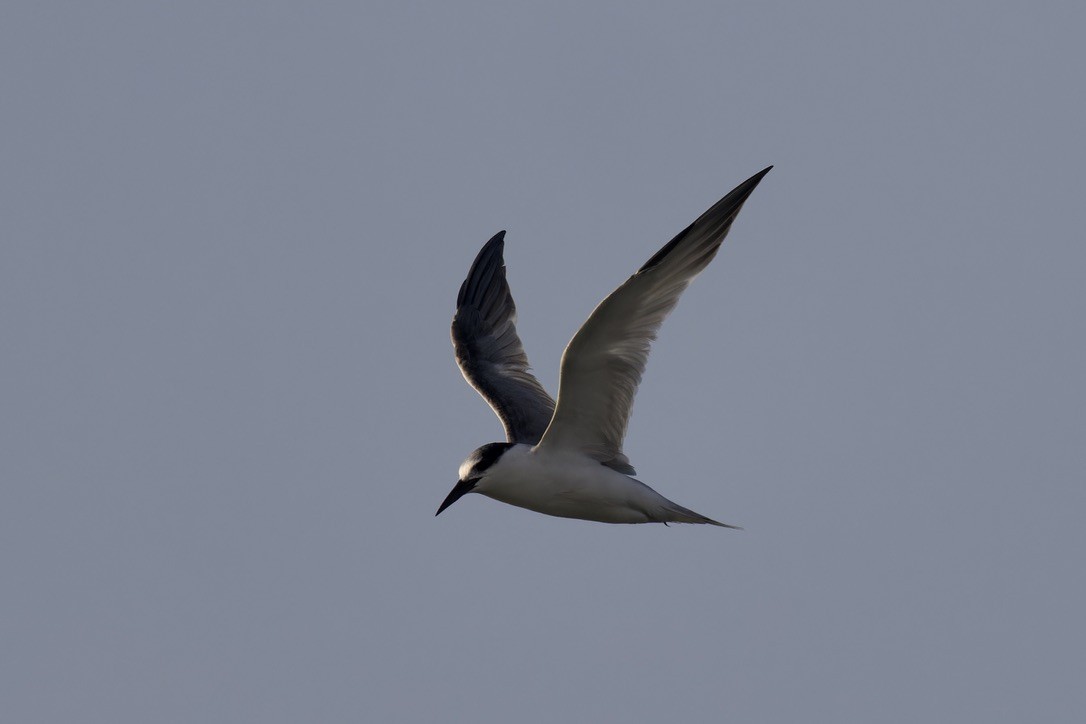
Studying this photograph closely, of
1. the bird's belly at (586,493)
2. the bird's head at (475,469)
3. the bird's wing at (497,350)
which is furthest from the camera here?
the bird's wing at (497,350)

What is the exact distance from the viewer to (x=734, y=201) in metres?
11.3

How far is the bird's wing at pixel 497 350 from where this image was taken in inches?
561

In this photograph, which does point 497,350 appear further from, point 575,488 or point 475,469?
point 575,488

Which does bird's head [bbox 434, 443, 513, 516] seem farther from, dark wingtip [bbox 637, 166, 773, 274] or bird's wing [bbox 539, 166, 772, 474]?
dark wingtip [bbox 637, 166, 773, 274]

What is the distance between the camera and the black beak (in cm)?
1269

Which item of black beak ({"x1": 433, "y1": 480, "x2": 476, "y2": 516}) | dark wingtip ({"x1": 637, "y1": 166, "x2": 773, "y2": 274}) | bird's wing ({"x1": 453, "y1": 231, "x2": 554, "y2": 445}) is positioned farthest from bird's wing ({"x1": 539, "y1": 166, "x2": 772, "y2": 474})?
bird's wing ({"x1": 453, "y1": 231, "x2": 554, "y2": 445})

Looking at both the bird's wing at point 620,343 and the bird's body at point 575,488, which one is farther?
the bird's body at point 575,488

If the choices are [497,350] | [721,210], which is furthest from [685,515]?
[497,350]

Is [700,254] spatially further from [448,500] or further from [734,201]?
[448,500]

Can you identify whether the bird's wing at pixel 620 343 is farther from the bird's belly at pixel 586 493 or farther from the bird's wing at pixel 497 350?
the bird's wing at pixel 497 350

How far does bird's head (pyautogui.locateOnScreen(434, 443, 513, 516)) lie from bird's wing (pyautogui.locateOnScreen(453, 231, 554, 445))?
991 millimetres

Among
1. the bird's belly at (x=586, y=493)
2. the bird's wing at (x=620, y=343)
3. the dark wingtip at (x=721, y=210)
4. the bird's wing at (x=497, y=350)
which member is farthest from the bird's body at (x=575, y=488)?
the dark wingtip at (x=721, y=210)

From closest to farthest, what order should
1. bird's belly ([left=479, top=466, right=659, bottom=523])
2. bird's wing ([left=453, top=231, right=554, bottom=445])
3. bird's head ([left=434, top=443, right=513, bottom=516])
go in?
bird's belly ([left=479, top=466, right=659, bottom=523]) → bird's head ([left=434, top=443, right=513, bottom=516]) → bird's wing ([left=453, top=231, right=554, bottom=445])

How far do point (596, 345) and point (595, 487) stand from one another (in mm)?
1259
